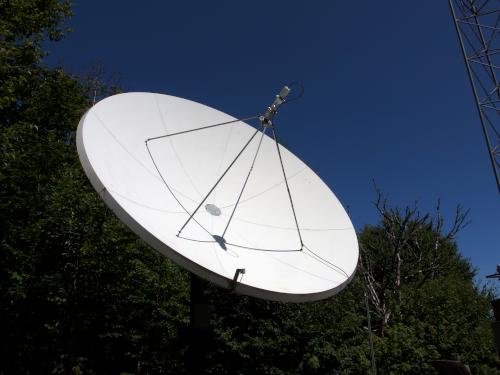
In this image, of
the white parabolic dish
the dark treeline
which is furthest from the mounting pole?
the dark treeline

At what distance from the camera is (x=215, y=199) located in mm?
8508

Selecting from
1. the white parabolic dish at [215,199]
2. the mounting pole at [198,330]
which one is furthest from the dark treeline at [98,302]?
the mounting pole at [198,330]

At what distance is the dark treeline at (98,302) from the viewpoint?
11930 millimetres

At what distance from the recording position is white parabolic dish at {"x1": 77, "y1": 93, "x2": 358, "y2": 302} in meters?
5.82

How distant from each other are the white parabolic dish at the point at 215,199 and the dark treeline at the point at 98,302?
13.4ft

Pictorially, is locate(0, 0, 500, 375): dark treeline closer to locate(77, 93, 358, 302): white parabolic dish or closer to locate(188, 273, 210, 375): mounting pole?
locate(77, 93, 358, 302): white parabolic dish

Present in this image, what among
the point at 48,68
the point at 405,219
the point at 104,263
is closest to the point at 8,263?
the point at 104,263

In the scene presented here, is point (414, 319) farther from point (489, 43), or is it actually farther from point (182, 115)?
point (182, 115)

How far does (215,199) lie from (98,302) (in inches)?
261

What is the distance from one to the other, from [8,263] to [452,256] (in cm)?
3173

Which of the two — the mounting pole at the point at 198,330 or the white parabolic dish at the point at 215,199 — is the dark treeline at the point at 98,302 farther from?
the mounting pole at the point at 198,330

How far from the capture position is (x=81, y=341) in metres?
13.4

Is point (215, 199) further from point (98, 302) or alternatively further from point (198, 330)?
point (98, 302)

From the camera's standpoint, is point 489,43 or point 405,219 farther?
point 405,219
